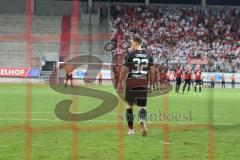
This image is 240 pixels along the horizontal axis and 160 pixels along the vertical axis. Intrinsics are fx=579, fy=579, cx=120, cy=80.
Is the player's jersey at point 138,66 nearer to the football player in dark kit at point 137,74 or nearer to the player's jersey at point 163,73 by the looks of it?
the football player in dark kit at point 137,74

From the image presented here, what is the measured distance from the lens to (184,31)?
54844mm

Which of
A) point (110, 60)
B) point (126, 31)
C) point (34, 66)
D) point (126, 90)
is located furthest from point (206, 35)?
point (126, 90)

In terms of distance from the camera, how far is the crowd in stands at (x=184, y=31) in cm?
5053

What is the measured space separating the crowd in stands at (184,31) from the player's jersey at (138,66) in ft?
121

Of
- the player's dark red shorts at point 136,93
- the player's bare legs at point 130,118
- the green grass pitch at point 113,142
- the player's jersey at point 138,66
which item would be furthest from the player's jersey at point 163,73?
the player's jersey at point 138,66

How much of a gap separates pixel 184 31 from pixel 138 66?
43.5 m

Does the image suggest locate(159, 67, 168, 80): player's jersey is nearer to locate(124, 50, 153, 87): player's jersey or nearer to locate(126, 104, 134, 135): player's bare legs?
locate(126, 104, 134, 135): player's bare legs

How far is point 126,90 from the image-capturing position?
12367mm

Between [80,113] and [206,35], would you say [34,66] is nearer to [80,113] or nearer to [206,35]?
[206,35]

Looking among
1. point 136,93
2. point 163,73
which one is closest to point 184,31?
point 163,73

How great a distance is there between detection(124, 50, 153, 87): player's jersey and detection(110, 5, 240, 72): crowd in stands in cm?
3677

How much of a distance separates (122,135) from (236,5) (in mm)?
47155

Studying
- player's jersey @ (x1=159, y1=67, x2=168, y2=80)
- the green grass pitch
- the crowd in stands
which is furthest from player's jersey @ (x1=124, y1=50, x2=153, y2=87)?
the crowd in stands

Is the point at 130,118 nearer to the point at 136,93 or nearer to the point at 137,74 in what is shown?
the point at 136,93
